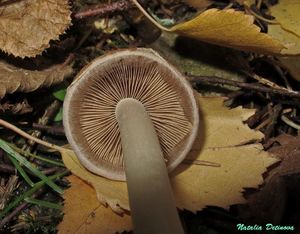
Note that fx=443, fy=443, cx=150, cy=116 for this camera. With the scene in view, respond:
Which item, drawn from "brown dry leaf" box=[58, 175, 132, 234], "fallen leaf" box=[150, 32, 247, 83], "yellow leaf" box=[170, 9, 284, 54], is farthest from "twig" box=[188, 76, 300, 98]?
"brown dry leaf" box=[58, 175, 132, 234]

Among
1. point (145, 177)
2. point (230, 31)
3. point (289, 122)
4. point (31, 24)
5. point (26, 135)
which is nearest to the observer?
point (145, 177)

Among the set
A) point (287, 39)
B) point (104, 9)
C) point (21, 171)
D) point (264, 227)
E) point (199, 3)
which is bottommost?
point (264, 227)

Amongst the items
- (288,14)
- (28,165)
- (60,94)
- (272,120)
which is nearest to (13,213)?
(28,165)

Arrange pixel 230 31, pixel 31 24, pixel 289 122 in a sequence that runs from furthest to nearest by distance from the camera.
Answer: pixel 289 122 < pixel 31 24 < pixel 230 31

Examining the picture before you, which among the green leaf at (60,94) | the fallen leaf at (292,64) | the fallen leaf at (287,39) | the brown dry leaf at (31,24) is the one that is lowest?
the fallen leaf at (292,64)

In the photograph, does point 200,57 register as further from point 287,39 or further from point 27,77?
point 27,77

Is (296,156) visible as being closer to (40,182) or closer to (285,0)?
(285,0)

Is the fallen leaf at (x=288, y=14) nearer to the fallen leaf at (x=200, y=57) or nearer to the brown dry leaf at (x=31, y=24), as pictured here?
the fallen leaf at (x=200, y=57)

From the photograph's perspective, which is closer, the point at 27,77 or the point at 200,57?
the point at 27,77

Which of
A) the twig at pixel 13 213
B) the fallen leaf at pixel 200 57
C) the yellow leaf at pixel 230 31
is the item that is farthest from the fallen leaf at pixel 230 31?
the twig at pixel 13 213
